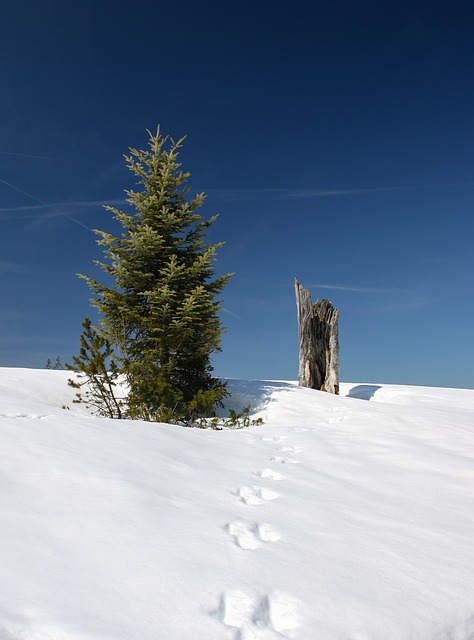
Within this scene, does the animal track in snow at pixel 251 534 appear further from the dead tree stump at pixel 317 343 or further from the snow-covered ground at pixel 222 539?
the dead tree stump at pixel 317 343

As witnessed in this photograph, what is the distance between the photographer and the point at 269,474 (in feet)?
12.0

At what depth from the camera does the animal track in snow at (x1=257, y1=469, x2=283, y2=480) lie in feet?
11.7

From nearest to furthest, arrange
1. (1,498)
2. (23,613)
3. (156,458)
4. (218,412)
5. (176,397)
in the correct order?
(23,613) → (1,498) → (156,458) → (176,397) → (218,412)

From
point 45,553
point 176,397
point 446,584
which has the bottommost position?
point 446,584

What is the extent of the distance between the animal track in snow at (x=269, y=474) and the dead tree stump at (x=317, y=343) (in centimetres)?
959

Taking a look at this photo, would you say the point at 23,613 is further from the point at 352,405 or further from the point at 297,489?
the point at 352,405

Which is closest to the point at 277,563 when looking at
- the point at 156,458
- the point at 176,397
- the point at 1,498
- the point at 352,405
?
the point at 1,498

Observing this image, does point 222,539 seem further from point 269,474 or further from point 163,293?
point 163,293

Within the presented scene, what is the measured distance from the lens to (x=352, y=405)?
8516mm

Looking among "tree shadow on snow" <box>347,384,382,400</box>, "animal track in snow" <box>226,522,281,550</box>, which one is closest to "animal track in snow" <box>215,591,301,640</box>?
"animal track in snow" <box>226,522,281,550</box>

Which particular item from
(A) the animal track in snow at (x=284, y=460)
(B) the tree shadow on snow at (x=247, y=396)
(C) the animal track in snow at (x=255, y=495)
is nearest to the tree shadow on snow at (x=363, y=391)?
(B) the tree shadow on snow at (x=247, y=396)

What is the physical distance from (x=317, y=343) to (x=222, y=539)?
11833 mm

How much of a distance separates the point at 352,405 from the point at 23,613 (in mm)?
7866

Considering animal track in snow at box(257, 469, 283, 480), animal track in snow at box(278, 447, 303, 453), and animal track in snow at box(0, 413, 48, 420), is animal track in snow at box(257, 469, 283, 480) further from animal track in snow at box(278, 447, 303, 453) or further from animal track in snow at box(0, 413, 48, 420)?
animal track in snow at box(0, 413, 48, 420)
